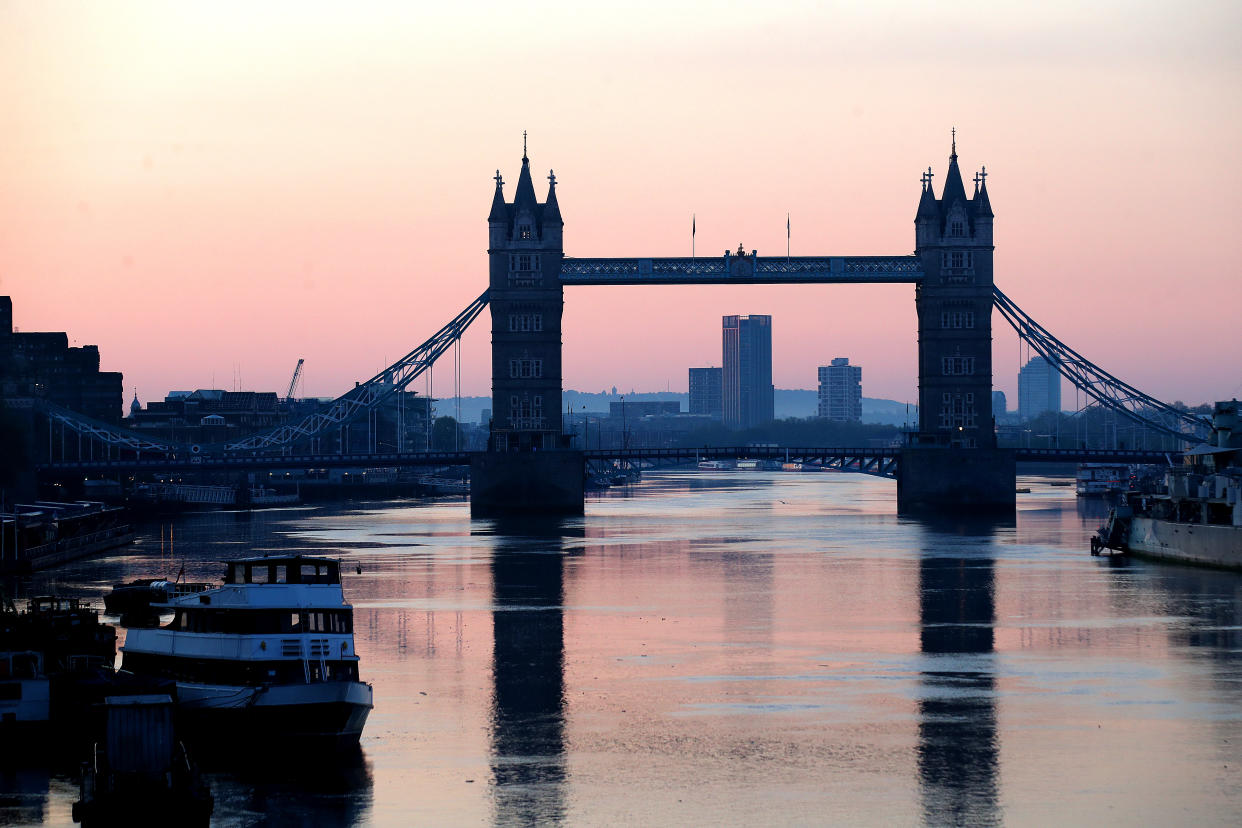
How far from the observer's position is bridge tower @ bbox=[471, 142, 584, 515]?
117 m

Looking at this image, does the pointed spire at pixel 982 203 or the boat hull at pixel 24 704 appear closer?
the boat hull at pixel 24 704

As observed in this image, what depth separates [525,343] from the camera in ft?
389

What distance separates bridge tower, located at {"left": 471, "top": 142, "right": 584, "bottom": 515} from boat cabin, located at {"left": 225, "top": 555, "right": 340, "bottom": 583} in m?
81.1

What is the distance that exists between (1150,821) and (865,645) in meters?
20.5

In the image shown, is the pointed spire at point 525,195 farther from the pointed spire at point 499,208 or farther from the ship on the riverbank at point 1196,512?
the ship on the riverbank at point 1196,512

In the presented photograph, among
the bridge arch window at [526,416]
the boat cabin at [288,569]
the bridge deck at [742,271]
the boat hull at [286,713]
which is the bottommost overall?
the boat hull at [286,713]

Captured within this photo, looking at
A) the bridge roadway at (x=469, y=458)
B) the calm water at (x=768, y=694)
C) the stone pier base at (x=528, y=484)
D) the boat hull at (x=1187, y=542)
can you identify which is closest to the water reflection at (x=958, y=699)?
the calm water at (x=768, y=694)

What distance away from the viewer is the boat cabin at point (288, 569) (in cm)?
3500

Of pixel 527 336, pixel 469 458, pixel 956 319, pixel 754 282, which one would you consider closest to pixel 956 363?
pixel 956 319

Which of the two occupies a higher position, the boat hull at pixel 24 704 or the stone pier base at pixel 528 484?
the stone pier base at pixel 528 484

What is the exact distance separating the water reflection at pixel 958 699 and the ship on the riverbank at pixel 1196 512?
28.8 ft

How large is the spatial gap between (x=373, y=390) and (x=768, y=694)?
99.0 metres

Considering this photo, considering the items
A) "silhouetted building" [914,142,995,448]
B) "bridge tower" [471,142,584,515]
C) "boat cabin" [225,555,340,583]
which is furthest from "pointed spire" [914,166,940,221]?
"boat cabin" [225,555,340,583]

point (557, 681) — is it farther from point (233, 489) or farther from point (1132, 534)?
point (233, 489)
